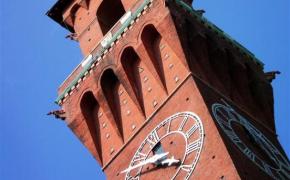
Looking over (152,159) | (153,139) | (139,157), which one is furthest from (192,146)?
(139,157)

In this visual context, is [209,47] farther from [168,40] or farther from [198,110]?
[198,110]

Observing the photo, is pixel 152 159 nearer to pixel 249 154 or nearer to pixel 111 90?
pixel 249 154

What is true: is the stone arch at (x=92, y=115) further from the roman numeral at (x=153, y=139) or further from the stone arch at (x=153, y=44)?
the stone arch at (x=153, y=44)

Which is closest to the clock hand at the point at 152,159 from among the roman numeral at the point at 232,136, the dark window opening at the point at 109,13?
the roman numeral at the point at 232,136

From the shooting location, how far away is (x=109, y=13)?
2500 cm

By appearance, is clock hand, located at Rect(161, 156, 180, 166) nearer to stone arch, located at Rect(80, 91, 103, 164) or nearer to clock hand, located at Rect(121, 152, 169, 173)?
clock hand, located at Rect(121, 152, 169, 173)

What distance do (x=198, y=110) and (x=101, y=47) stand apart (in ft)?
13.8

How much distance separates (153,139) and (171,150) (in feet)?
2.73

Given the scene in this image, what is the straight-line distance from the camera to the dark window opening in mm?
24562

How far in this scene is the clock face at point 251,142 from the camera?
19.1 metres

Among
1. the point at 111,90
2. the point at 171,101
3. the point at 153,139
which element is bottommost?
the point at 153,139

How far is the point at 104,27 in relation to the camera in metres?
24.4

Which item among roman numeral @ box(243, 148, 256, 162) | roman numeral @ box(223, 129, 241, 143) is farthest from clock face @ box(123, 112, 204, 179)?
roman numeral @ box(243, 148, 256, 162)

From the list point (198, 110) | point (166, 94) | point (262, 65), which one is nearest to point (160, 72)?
point (166, 94)
